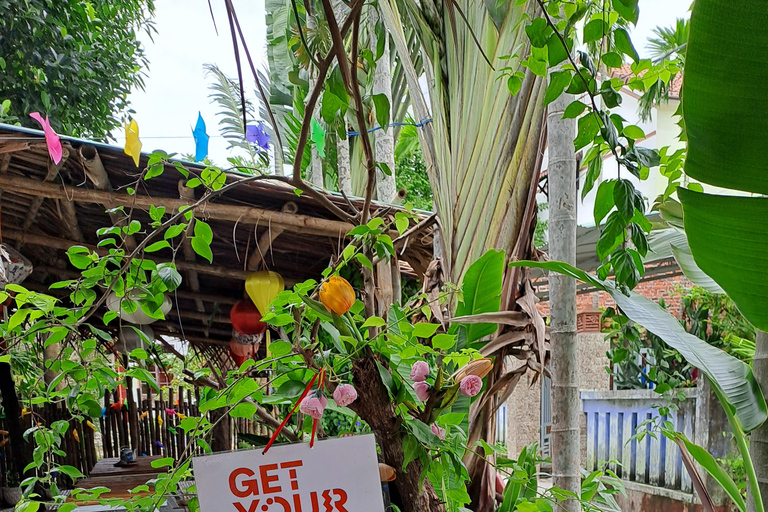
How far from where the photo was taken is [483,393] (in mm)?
1619

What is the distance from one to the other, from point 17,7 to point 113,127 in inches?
47.9

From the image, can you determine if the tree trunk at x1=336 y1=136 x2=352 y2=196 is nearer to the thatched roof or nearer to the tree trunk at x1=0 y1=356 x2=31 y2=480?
the thatched roof

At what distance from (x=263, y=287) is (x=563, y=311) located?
107 centimetres

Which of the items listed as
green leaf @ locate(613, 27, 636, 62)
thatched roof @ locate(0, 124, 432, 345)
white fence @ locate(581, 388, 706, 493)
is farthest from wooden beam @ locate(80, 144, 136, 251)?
white fence @ locate(581, 388, 706, 493)

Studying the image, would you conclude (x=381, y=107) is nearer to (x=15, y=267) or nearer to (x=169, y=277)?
(x=169, y=277)

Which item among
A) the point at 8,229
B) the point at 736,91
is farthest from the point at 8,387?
the point at 736,91

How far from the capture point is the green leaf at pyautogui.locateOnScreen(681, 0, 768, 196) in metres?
0.61

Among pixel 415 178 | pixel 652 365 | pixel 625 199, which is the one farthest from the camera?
pixel 415 178

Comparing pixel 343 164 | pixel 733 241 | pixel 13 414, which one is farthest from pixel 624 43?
pixel 13 414

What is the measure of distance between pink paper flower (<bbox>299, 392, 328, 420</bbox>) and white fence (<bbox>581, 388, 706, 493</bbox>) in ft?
11.3

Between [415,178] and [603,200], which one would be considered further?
[415,178]

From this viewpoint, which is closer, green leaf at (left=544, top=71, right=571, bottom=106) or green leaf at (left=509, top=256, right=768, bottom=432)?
green leaf at (left=544, top=71, right=571, bottom=106)

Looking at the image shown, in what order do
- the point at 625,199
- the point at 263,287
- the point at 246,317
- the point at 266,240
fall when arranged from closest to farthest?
the point at 625,199, the point at 263,287, the point at 266,240, the point at 246,317

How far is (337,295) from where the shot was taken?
2.68 ft
